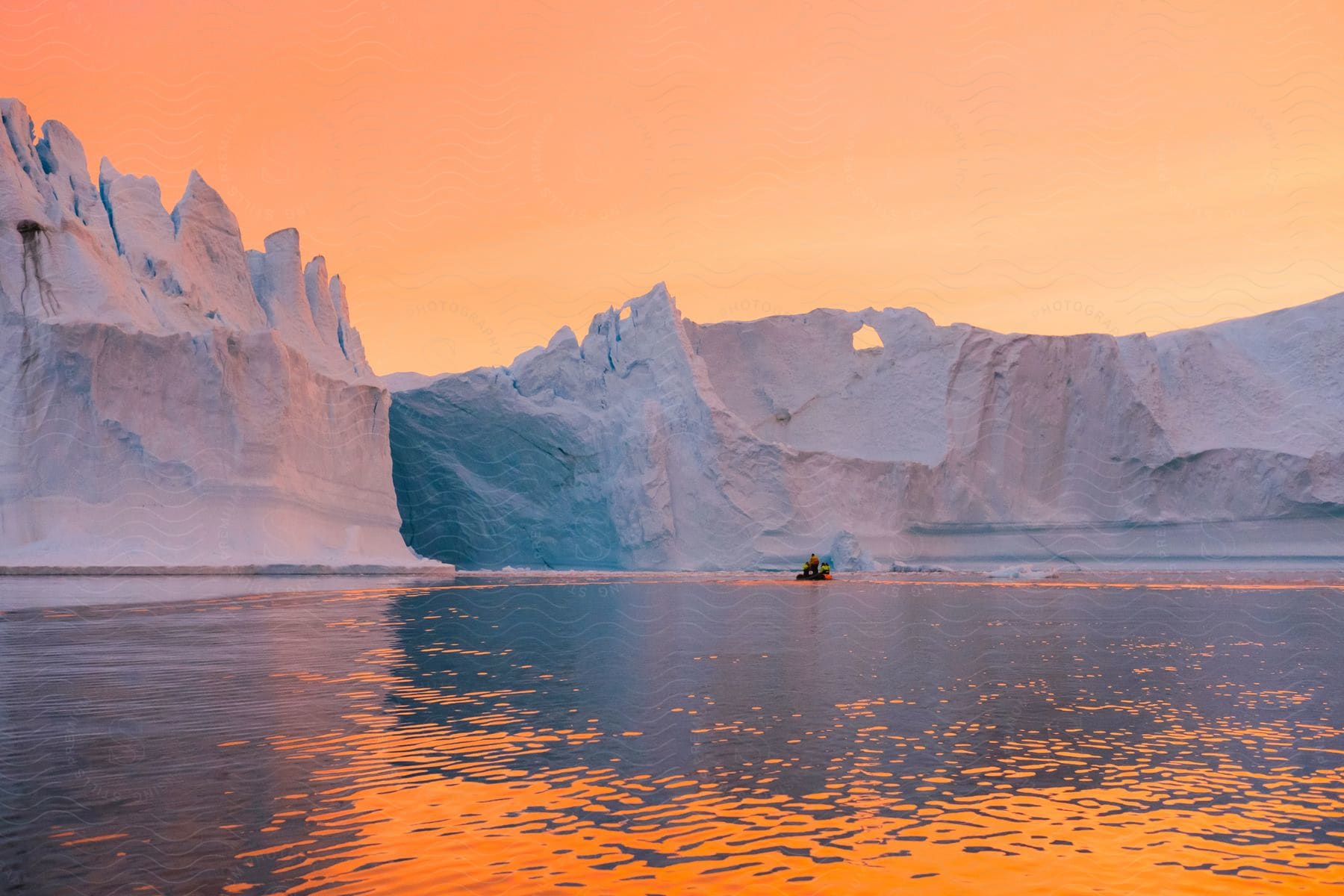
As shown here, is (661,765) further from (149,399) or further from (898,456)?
(898,456)

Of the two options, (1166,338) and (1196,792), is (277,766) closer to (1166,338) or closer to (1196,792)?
(1196,792)

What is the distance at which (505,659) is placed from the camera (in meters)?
11.6

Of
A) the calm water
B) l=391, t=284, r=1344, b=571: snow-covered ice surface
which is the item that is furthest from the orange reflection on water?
l=391, t=284, r=1344, b=571: snow-covered ice surface

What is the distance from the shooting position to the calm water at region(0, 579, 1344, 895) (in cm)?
455

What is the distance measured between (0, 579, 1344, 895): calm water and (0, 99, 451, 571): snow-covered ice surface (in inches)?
542

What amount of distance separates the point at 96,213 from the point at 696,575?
1846 cm

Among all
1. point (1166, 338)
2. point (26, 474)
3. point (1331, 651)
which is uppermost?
Answer: point (1166, 338)

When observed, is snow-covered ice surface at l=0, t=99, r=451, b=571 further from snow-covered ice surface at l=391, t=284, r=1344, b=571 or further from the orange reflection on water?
the orange reflection on water

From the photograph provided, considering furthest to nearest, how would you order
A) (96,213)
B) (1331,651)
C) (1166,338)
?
(1166,338), (96,213), (1331,651)

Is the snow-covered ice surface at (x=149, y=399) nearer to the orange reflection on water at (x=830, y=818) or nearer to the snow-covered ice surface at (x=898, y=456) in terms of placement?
the snow-covered ice surface at (x=898, y=456)

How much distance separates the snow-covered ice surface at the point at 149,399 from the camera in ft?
84.8

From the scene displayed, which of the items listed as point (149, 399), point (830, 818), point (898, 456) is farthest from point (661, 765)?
point (898, 456)

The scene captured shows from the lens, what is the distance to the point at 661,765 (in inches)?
252

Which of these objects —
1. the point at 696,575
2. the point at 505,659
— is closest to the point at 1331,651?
the point at 505,659
